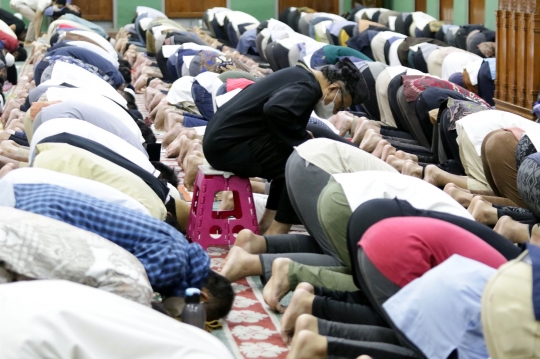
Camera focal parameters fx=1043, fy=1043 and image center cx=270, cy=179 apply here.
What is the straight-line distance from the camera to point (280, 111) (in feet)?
15.1

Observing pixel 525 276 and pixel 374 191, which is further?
pixel 374 191

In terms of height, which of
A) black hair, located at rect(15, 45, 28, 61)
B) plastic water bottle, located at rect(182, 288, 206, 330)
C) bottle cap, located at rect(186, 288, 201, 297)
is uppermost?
bottle cap, located at rect(186, 288, 201, 297)

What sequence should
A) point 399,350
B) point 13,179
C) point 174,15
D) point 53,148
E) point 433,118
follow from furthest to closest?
point 174,15 → point 433,118 → point 53,148 → point 13,179 → point 399,350

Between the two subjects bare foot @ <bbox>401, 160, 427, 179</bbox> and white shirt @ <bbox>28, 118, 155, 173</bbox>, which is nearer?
white shirt @ <bbox>28, 118, 155, 173</bbox>

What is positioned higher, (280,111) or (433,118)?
(280,111)

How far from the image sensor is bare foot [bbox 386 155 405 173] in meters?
5.79

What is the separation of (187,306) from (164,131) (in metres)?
4.91

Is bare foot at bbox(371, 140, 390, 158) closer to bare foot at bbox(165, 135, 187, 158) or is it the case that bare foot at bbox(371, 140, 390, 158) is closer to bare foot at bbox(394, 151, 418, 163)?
bare foot at bbox(394, 151, 418, 163)

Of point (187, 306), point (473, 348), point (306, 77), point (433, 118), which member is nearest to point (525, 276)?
point (473, 348)

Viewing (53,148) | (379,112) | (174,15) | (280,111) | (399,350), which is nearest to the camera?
(399,350)

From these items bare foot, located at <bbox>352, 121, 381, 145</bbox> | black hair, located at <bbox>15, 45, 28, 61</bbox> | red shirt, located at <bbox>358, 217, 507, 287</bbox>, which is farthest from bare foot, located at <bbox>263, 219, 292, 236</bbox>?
black hair, located at <bbox>15, 45, 28, 61</bbox>

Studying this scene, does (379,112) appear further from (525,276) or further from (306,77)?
(525,276)

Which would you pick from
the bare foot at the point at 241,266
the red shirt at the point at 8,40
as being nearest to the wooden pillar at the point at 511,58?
the bare foot at the point at 241,266

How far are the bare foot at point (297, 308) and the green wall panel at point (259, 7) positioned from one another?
50.7 ft
